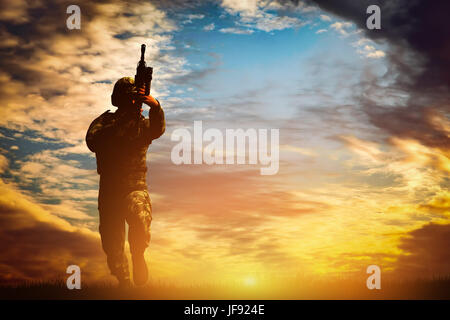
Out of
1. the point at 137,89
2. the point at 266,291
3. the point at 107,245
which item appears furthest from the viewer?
the point at 266,291

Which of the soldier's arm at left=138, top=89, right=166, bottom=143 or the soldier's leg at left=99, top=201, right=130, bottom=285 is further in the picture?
the soldier's leg at left=99, top=201, right=130, bottom=285

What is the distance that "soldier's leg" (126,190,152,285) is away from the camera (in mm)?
10844

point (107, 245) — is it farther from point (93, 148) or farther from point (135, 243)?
point (93, 148)

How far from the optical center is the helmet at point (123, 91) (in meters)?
11.2

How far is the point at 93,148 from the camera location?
36.8 feet

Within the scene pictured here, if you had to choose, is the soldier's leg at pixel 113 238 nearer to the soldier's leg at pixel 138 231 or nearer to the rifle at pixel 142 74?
the soldier's leg at pixel 138 231

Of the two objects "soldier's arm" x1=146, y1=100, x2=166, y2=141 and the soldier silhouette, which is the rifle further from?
"soldier's arm" x1=146, y1=100, x2=166, y2=141

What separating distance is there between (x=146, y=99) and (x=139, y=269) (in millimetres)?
3748

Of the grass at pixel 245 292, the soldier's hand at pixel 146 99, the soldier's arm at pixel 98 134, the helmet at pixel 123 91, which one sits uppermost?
the helmet at pixel 123 91

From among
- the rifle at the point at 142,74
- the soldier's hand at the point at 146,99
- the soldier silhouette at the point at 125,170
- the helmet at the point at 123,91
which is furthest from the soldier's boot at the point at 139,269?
the rifle at the point at 142,74

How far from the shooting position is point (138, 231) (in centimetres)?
1085

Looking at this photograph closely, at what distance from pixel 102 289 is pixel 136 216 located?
2.43m

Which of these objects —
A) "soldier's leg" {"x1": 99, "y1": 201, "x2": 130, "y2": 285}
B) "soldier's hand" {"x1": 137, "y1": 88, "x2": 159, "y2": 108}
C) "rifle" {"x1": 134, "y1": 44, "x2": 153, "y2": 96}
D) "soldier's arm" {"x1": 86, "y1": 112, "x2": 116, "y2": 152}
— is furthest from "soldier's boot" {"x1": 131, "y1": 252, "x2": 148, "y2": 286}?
"rifle" {"x1": 134, "y1": 44, "x2": 153, "y2": 96}
